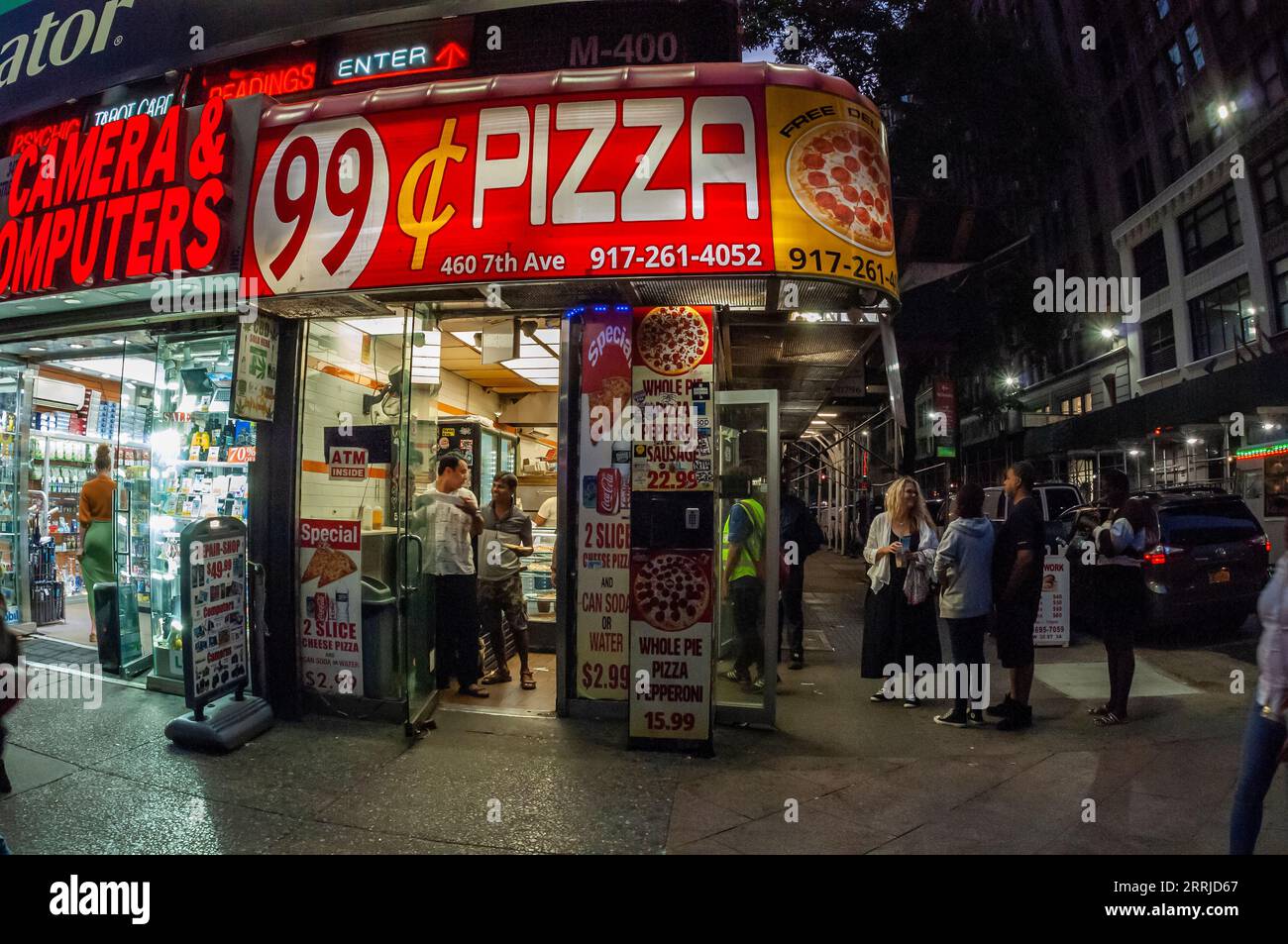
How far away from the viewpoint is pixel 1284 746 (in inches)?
113

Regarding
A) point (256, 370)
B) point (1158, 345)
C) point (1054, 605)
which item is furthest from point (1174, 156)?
point (256, 370)

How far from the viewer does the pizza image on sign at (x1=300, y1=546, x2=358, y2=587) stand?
5.86 meters

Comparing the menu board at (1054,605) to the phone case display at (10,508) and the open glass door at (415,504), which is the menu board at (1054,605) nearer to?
the open glass door at (415,504)

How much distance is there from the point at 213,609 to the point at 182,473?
86.4 inches

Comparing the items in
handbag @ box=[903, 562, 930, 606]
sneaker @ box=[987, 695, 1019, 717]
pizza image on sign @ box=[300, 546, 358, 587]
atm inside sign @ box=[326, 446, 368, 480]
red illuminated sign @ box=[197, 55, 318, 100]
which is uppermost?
red illuminated sign @ box=[197, 55, 318, 100]

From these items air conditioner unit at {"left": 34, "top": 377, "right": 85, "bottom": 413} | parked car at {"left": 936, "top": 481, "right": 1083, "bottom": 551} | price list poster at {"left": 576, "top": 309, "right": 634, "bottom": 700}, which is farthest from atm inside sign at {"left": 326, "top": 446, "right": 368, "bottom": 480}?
parked car at {"left": 936, "top": 481, "right": 1083, "bottom": 551}

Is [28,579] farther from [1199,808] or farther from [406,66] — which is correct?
[1199,808]

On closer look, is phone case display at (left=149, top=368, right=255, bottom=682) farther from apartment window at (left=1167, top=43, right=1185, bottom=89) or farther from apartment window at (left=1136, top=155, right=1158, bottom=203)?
apartment window at (left=1136, top=155, right=1158, bottom=203)

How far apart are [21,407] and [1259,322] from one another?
99.7 feet

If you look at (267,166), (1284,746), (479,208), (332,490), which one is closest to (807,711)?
(1284,746)

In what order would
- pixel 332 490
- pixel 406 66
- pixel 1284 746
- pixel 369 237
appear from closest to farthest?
pixel 1284 746, pixel 369 237, pixel 332 490, pixel 406 66

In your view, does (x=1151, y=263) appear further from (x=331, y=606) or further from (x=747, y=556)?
(x=331, y=606)

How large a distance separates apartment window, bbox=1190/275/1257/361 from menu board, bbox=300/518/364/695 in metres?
27.7

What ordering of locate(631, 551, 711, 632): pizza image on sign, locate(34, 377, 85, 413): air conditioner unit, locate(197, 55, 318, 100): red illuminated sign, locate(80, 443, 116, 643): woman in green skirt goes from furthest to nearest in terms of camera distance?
locate(34, 377, 85, 413): air conditioner unit → locate(197, 55, 318, 100): red illuminated sign → locate(80, 443, 116, 643): woman in green skirt → locate(631, 551, 711, 632): pizza image on sign
